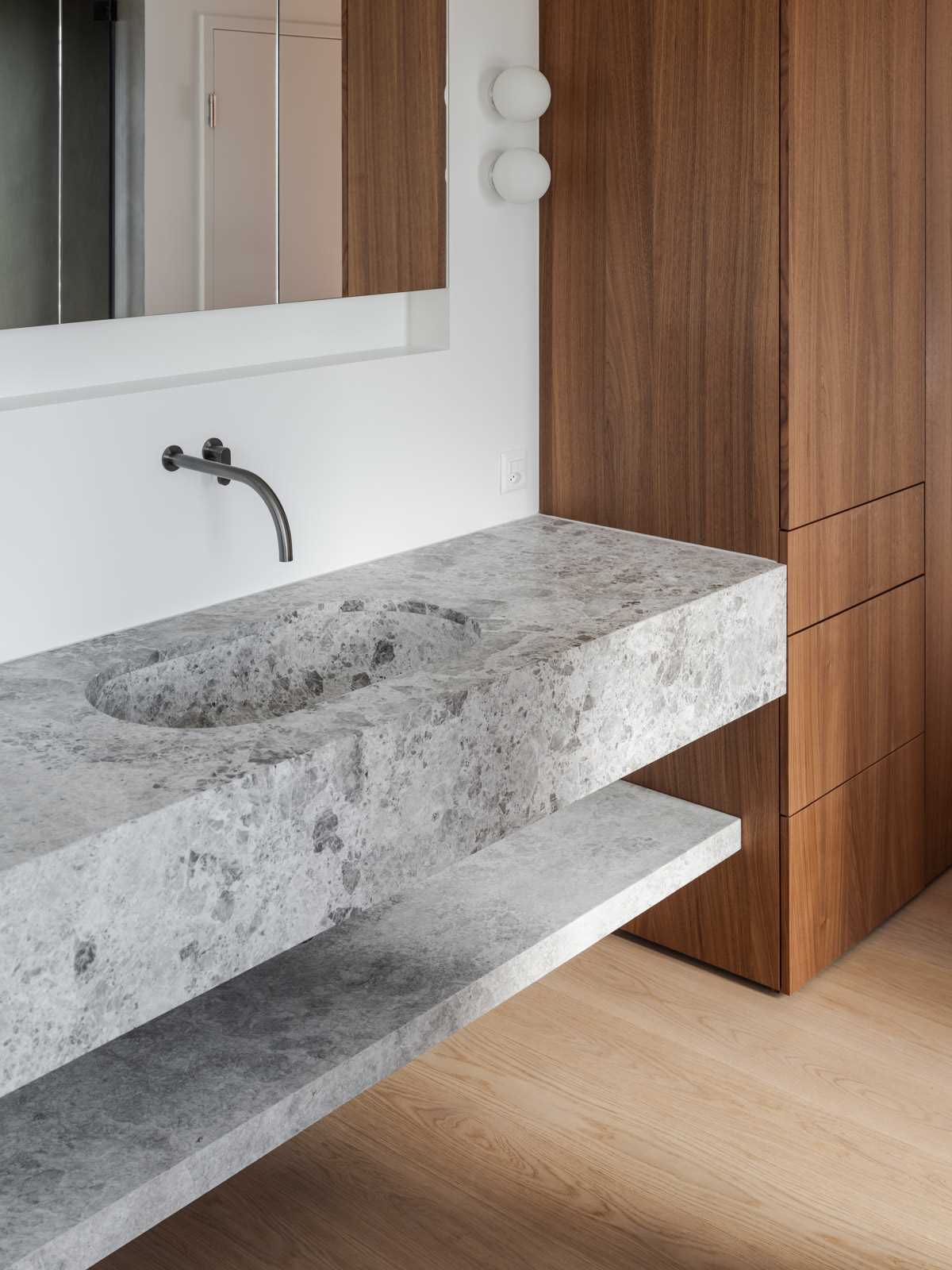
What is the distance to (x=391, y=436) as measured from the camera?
2.43m

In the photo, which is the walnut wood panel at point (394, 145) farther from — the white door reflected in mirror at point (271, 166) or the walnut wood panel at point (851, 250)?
the walnut wood panel at point (851, 250)

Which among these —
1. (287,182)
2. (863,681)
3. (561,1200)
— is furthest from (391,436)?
(561,1200)

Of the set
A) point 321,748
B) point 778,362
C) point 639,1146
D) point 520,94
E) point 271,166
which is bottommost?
point 639,1146

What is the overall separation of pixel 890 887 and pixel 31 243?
2.01 meters

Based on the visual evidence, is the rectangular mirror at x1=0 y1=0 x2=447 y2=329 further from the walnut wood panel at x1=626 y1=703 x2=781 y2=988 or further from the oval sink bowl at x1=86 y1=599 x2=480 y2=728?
the walnut wood panel at x1=626 y1=703 x2=781 y2=988

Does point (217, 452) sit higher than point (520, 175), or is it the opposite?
point (520, 175)

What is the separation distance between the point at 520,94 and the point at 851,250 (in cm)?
63

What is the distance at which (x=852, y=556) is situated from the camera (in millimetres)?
2555

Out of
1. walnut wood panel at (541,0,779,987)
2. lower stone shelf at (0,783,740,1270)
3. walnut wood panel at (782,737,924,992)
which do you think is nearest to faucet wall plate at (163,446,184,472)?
lower stone shelf at (0,783,740,1270)

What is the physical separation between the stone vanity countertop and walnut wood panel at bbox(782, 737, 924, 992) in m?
0.36

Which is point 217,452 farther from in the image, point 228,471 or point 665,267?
point 665,267

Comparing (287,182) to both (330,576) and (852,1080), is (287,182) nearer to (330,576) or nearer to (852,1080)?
(330,576)

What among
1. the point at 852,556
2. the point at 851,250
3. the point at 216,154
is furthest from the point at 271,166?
the point at 852,556

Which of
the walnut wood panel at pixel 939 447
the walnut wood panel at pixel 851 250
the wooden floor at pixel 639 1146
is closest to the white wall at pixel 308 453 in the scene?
the walnut wood panel at pixel 851 250
